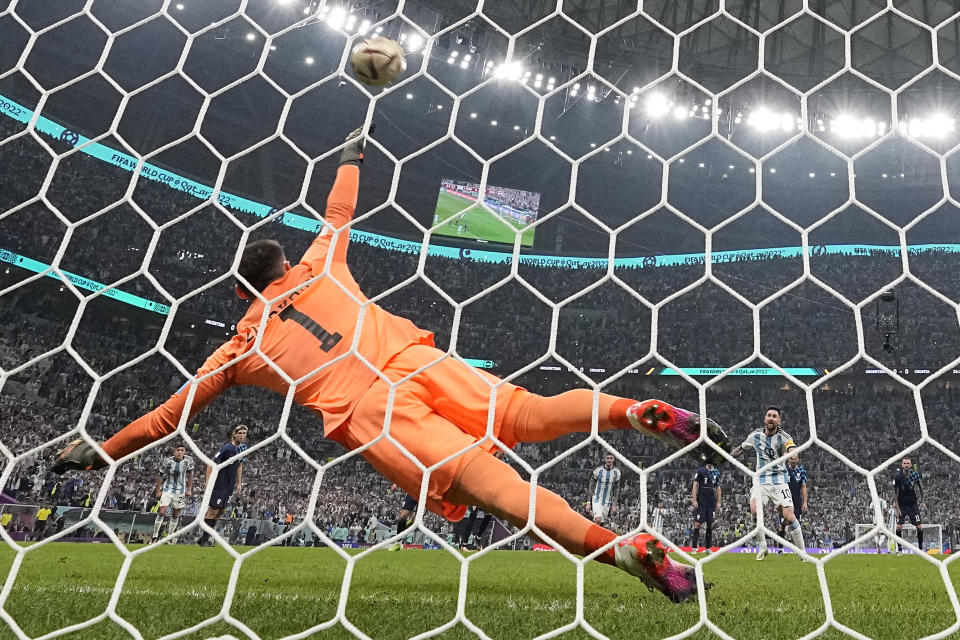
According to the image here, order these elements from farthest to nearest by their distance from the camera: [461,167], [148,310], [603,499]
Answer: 1. [461,167]
2. [148,310]
3. [603,499]

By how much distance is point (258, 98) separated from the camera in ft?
44.8

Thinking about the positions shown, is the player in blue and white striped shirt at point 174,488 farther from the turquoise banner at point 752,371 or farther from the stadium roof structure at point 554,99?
the turquoise banner at point 752,371

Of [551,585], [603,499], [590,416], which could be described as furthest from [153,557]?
[603,499]

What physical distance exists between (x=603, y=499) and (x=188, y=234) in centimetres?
1105

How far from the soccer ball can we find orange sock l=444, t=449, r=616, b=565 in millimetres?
1299

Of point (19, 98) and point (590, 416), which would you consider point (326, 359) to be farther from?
point (19, 98)

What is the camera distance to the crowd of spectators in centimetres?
1104

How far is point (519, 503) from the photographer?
1.60m

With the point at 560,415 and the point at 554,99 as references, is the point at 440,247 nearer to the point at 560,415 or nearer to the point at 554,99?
the point at 554,99

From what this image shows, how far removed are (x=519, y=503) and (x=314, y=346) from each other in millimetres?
778

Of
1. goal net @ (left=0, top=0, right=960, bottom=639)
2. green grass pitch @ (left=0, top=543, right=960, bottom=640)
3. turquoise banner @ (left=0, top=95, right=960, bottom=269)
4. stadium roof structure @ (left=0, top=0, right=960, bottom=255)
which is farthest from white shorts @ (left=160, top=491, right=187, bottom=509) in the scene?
turquoise banner @ (left=0, top=95, right=960, bottom=269)

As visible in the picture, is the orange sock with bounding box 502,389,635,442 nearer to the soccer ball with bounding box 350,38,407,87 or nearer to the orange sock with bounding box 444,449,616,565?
the orange sock with bounding box 444,449,616,565

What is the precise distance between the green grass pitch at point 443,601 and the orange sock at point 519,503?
20 centimetres

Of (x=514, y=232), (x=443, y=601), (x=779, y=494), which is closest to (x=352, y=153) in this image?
(x=443, y=601)
